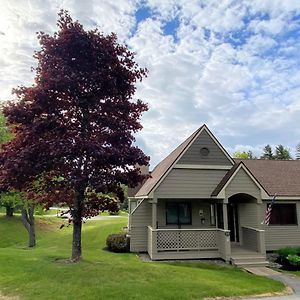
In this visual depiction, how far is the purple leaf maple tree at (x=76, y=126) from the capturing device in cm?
1273

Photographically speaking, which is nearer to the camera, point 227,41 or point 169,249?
point 227,41

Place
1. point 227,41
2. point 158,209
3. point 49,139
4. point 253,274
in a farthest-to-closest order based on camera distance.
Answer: point 158,209 < point 227,41 < point 253,274 < point 49,139

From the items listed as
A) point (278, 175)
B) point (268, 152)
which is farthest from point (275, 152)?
point (278, 175)

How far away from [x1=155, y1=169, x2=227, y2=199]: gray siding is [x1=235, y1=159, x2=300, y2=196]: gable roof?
13.9 feet

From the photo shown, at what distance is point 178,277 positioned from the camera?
12312 mm

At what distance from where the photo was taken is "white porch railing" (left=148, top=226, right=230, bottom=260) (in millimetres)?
17734

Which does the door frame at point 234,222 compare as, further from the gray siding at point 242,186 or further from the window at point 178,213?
the gray siding at point 242,186

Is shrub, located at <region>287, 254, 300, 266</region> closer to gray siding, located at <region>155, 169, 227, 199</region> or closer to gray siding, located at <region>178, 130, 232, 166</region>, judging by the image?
gray siding, located at <region>155, 169, 227, 199</region>

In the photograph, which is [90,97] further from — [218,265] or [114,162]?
[218,265]

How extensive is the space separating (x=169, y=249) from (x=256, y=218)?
5238 mm

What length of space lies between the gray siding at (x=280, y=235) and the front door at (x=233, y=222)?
1635mm

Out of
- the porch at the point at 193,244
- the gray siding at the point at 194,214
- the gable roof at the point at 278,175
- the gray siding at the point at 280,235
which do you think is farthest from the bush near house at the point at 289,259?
the gray siding at the point at 194,214

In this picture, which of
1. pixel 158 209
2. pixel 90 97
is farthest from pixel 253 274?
pixel 90 97

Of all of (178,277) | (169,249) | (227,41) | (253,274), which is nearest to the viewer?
(178,277)
